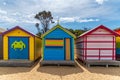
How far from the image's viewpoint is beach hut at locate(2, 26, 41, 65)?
56.2ft

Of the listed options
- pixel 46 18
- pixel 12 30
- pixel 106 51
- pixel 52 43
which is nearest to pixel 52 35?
pixel 52 43

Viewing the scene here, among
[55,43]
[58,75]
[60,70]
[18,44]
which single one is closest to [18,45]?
[18,44]

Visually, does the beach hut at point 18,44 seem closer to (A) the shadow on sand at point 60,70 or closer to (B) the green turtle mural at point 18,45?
(B) the green turtle mural at point 18,45

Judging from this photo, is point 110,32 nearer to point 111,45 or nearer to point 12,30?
point 111,45

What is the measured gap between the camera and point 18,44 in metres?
17.2

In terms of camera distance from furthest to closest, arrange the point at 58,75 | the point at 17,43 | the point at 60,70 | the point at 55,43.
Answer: the point at 17,43 → the point at 55,43 → the point at 60,70 → the point at 58,75

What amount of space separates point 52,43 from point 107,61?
442 cm

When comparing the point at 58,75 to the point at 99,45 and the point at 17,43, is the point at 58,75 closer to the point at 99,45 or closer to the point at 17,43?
the point at 99,45

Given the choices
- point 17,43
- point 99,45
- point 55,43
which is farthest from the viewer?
point 17,43

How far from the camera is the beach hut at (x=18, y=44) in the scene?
17.1 meters

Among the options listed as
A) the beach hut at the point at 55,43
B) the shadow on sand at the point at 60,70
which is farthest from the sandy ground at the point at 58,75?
the beach hut at the point at 55,43

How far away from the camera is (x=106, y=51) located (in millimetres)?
16672

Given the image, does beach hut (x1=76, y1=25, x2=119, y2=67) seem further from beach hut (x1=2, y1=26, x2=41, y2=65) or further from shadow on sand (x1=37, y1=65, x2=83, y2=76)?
beach hut (x1=2, y1=26, x2=41, y2=65)

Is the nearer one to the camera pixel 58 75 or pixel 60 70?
pixel 58 75
